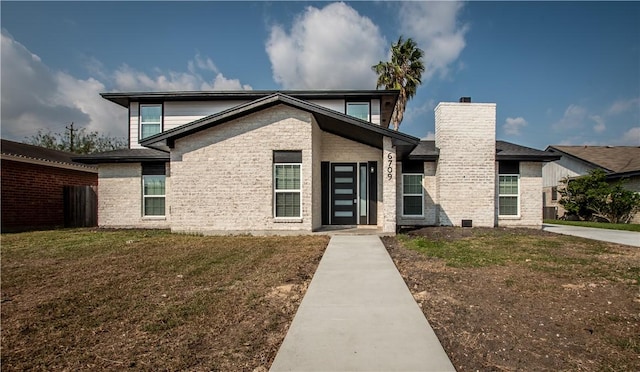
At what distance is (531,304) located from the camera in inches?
171

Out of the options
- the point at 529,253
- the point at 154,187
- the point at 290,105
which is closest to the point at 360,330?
the point at 529,253

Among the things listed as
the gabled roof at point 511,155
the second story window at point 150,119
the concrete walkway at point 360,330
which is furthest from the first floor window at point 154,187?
the gabled roof at point 511,155

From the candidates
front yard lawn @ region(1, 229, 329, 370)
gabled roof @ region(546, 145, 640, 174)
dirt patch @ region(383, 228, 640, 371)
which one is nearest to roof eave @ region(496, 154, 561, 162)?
dirt patch @ region(383, 228, 640, 371)

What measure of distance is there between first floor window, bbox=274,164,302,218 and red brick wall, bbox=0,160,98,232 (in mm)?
11603

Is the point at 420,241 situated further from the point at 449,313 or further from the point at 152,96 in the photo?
the point at 152,96

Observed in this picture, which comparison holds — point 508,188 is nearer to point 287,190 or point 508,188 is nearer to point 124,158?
point 287,190

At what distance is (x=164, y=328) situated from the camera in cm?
362

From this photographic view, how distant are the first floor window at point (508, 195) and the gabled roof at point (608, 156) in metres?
9.33

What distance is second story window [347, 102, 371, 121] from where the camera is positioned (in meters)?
14.4

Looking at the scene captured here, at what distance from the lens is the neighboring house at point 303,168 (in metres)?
10.7

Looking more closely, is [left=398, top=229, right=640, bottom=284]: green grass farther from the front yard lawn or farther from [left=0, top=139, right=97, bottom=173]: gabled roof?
[left=0, top=139, right=97, bottom=173]: gabled roof

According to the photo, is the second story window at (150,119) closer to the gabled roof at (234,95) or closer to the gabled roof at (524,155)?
the gabled roof at (234,95)

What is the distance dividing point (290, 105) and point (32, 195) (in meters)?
13.1

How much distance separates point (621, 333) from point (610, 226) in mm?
14983
